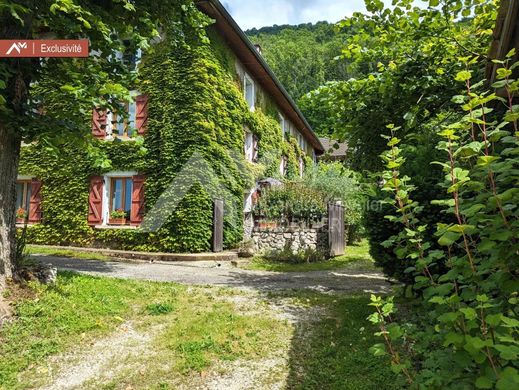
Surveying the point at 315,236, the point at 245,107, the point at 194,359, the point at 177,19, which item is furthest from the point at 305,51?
the point at 194,359

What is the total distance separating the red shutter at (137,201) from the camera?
1279 cm

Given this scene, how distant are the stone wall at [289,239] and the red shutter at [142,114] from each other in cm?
537

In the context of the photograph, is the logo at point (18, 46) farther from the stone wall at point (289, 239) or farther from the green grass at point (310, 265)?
the stone wall at point (289, 239)

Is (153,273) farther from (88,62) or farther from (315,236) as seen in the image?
(315,236)

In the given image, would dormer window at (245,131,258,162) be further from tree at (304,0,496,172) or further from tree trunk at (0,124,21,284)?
tree trunk at (0,124,21,284)

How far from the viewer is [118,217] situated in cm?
1317

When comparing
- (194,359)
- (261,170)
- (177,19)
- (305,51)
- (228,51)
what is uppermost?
(305,51)

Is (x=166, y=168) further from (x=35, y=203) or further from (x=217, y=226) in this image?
(x=35, y=203)

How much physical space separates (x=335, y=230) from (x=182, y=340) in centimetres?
996

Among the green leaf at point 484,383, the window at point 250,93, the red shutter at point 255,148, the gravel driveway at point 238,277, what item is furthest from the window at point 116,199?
the green leaf at point 484,383

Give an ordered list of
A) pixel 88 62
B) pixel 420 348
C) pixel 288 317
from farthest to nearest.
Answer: pixel 88 62 < pixel 288 317 < pixel 420 348

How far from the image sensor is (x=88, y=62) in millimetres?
5543

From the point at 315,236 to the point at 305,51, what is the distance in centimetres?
4554

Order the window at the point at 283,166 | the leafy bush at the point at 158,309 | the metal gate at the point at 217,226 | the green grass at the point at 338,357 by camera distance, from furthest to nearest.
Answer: the window at the point at 283,166 < the metal gate at the point at 217,226 < the leafy bush at the point at 158,309 < the green grass at the point at 338,357
